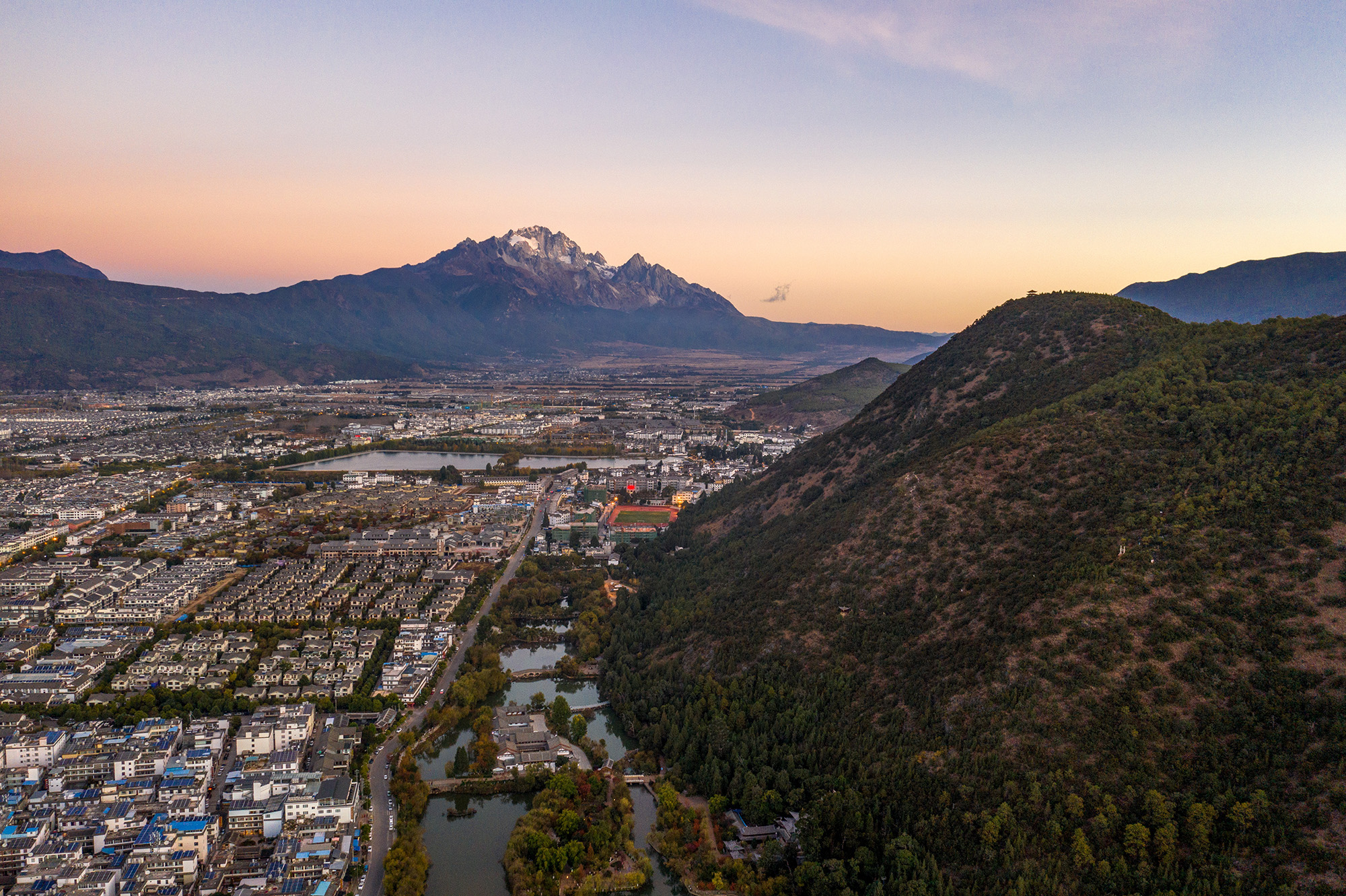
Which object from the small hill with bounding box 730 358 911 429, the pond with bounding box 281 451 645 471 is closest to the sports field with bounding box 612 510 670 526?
the pond with bounding box 281 451 645 471

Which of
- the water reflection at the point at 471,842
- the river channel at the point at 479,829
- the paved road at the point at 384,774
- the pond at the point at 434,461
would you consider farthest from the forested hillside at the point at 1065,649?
the pond at the point at 434,461

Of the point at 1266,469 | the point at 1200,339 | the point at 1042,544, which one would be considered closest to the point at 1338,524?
the point at 1266,469

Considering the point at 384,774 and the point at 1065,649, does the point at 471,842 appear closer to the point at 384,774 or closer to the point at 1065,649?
the point at 384,774

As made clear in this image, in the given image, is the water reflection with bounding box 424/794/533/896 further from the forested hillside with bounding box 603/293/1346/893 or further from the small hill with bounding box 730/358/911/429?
the small hill with bounding box 730/358/911/429

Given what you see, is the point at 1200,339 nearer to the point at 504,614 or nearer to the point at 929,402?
the point at 929,402

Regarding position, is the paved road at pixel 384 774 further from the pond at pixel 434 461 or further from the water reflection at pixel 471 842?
the pond at pixel 434 461
